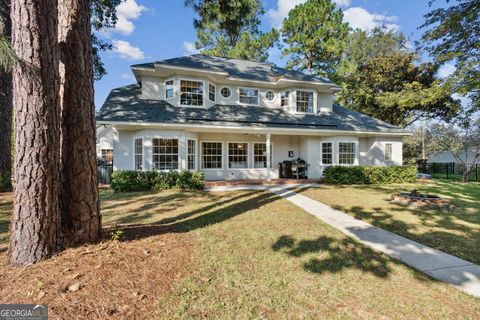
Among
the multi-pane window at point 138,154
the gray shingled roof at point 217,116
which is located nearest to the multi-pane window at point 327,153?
the gray shingled roof at point 217,116

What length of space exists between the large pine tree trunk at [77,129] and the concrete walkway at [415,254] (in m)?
4.99

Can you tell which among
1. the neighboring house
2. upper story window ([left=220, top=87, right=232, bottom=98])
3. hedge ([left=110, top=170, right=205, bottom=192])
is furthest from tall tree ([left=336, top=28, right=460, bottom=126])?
hedge ([left=110, top=170, right=205, bottom=192])

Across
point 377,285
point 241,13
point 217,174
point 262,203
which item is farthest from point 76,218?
point 241,13

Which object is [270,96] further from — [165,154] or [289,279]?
[289,279]

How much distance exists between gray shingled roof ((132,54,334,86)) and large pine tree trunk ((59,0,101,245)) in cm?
980

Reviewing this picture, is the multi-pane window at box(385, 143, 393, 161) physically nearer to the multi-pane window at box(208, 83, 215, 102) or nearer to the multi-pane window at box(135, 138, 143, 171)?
the multi-pane window at box(208, 83, 215, 102)

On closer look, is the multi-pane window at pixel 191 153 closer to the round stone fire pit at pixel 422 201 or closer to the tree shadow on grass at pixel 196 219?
the tree shadow on grass at pixel 196 219

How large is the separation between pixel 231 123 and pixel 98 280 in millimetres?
10189

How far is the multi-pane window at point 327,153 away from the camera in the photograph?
47.2ft

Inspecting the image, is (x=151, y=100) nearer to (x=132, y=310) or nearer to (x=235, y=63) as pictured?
(x=235, y=63)

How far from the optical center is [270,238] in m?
4.65

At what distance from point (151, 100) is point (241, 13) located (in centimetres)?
798

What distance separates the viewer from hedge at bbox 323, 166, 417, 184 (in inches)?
506

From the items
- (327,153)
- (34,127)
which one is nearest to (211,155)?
(327,153)
